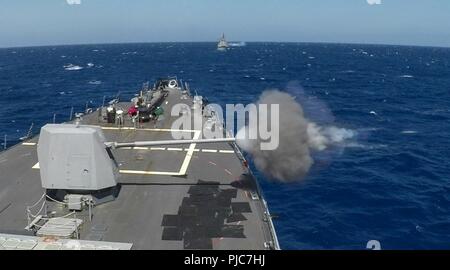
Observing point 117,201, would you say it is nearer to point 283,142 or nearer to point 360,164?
point 283,142

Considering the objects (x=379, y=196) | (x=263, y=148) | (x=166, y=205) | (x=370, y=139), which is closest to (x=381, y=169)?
(x=379, y=196)


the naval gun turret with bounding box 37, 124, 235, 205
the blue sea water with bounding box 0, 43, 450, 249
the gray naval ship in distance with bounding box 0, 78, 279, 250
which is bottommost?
the blue sea water with bounding box 0, 43, 450, 249

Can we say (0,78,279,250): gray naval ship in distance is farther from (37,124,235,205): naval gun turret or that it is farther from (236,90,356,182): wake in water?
(236,90,356,182): wake in water

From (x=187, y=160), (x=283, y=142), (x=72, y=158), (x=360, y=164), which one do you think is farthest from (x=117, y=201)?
(x=360, y=164)

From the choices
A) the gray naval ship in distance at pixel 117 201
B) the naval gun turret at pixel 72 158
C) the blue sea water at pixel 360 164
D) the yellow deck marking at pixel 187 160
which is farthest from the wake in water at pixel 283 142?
the naval gun turret at pixel 72 158

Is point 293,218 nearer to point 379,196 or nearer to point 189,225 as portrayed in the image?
point 379,196

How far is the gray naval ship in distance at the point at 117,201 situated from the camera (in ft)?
51.1

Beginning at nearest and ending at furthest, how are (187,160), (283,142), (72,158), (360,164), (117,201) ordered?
1. (72,158)
2. (117,201)
3. (283,142)
4. (187,160)
5. (360,164)

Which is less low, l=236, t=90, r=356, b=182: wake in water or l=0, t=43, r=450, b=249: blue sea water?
l=236, t=90, r=356, b=182: wake in water

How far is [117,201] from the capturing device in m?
19.4

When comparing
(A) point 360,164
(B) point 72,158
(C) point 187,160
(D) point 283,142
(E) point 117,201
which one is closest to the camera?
(B) point 72,158

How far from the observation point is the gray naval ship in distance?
51.1 feet

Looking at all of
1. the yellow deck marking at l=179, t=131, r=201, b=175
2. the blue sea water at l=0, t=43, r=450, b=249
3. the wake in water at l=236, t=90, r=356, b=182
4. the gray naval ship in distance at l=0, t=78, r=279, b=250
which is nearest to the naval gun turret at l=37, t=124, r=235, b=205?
the gray naval ship in distance at l=0, t=78, r=279, b=250

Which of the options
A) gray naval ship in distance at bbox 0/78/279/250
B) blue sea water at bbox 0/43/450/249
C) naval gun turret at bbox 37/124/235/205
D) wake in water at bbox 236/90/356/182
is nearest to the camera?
gray naval ship in distance at bbox 0/78/279/250
